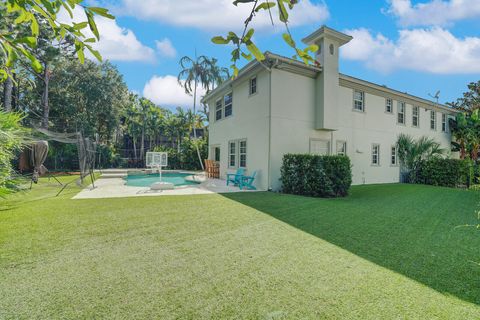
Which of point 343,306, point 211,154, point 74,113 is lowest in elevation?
point 343,306

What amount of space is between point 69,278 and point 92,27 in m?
2.72

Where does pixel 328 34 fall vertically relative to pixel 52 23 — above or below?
above

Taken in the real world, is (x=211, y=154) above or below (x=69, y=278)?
above

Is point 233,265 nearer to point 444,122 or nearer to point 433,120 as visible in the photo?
point 433,120

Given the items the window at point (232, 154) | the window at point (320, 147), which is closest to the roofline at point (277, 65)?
the window at point (320, 147)

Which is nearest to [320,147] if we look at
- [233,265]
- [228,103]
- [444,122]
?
[228,103]

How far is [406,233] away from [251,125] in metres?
8.22

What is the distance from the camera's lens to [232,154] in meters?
13.8

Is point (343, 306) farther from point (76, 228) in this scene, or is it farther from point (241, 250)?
point (76, 228)

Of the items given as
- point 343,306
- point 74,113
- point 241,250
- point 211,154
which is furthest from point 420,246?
point 74,113

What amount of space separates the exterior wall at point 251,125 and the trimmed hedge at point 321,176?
1.66m

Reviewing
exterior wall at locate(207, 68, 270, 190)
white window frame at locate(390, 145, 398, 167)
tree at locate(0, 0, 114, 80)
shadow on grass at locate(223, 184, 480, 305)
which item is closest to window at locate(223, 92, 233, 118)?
exterior wall at locate(207, 68, 270, 190)

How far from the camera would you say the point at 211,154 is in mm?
17000

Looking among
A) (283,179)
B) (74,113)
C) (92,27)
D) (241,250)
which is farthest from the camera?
(74,113)
